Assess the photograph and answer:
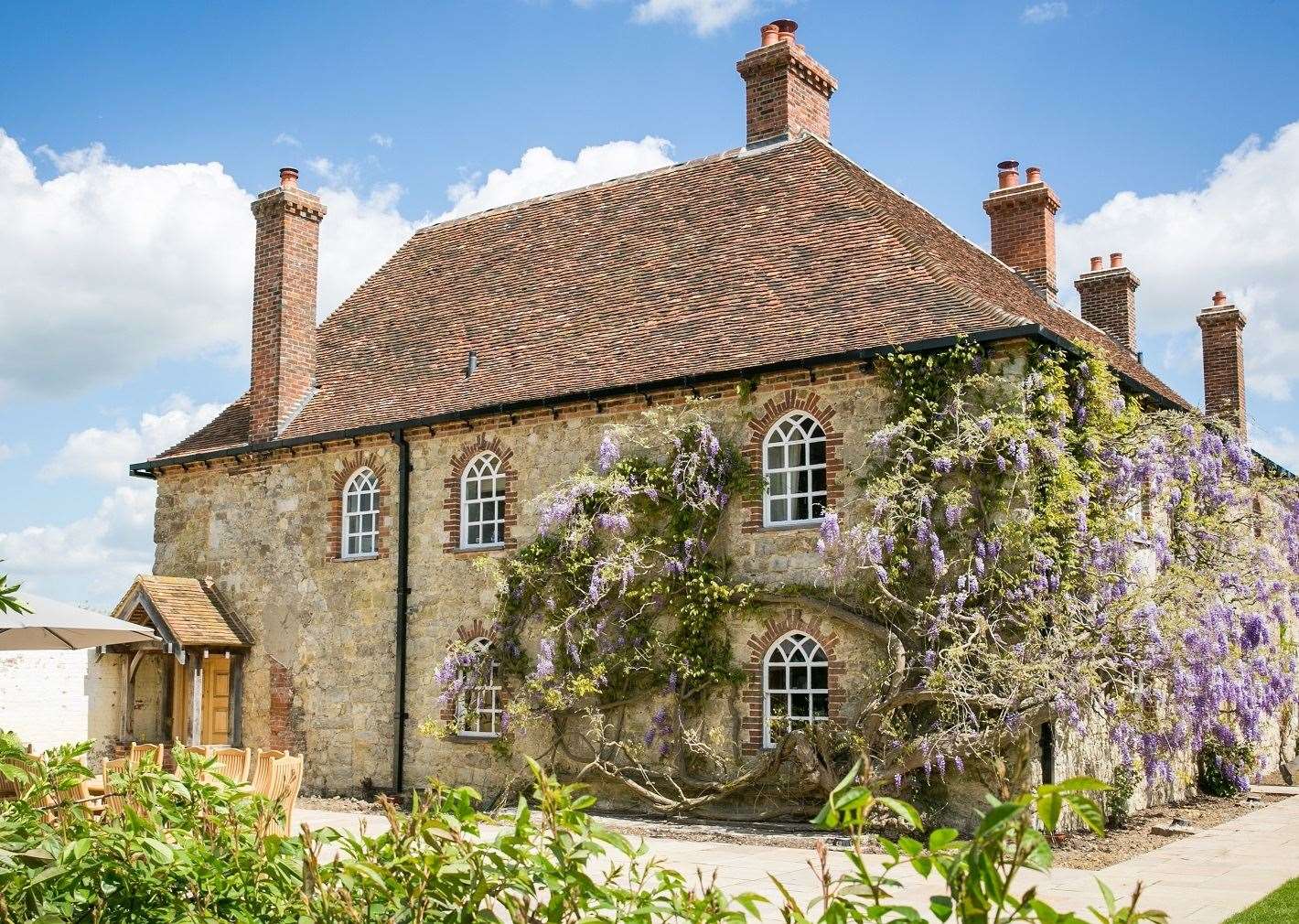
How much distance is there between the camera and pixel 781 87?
60.1 feet

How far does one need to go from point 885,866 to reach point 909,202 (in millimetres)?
19103

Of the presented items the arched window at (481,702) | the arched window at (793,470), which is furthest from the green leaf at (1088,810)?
the arched window at (481,702)

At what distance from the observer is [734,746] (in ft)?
46.6

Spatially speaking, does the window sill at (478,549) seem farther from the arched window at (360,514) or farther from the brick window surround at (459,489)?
the arched window at (360,514)

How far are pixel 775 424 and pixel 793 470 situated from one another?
0.56 m

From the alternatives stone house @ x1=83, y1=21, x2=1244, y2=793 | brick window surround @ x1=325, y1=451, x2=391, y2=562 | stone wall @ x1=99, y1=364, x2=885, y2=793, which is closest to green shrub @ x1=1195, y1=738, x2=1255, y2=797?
stone house @ x1=83, y1=21, x2=1244, y2=793

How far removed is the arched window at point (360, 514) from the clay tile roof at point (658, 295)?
2.72 feet

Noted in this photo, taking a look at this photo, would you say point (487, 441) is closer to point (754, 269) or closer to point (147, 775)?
point (754, 269)

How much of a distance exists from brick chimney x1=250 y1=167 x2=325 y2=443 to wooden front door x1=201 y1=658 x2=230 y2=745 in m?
3.45

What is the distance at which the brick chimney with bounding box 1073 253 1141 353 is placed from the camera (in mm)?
23859

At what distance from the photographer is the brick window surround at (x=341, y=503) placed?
17.8 metres

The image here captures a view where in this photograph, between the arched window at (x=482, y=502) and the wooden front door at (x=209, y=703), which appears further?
the wooden front door at (x=209, y=703)

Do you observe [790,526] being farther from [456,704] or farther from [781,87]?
[781,87]

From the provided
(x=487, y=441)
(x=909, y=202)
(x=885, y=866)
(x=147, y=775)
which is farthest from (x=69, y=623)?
(x=909, y=202)
